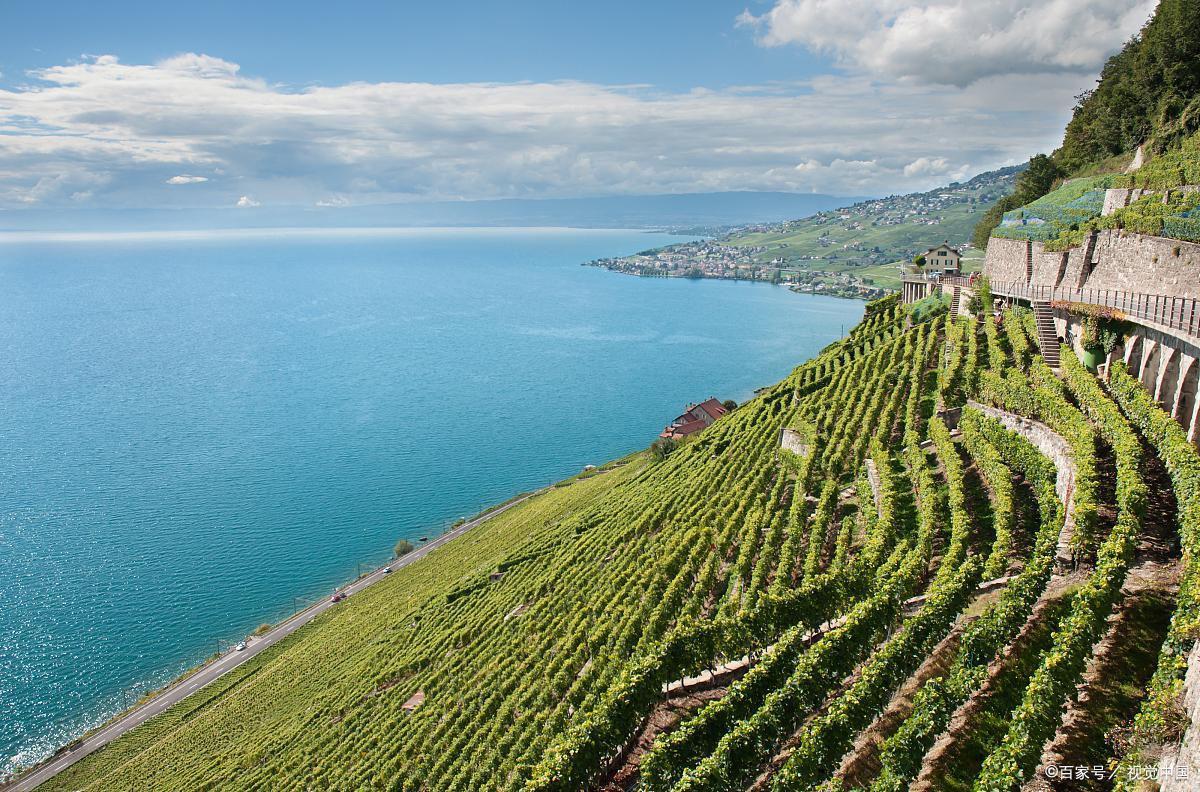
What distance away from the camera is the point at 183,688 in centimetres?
4434

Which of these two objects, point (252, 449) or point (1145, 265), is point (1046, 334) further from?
point (252, 449)

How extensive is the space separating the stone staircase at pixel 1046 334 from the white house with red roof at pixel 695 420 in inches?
1563

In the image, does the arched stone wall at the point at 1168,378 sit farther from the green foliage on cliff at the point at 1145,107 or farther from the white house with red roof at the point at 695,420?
the white house with red roof at the point at 695,420

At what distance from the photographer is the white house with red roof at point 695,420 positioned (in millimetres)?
70875

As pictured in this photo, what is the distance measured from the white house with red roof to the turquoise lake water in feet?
36.0

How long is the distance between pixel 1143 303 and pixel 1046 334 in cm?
697

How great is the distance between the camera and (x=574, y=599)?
97.0 feet

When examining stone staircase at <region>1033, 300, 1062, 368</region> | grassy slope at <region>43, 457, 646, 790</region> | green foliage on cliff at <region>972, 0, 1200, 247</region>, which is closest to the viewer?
stone staircase at <region>1033, 300, 1062, 368</region>

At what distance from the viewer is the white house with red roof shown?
7088 cm

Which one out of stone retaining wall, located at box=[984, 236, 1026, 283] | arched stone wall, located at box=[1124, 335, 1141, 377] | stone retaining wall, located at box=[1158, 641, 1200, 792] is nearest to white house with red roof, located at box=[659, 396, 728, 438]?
stone retaining wall, located at box=[984, 236, 1026, 283]

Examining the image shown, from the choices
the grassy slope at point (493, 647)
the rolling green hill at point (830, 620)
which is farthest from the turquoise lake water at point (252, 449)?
the rolling green hill at point (830, 620)

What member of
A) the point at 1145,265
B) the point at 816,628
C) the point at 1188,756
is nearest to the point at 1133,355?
the point at 1145,265

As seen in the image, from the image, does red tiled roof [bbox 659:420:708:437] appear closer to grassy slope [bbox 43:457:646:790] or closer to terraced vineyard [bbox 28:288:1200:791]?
grassy slope [bbox 43:457:646:790]

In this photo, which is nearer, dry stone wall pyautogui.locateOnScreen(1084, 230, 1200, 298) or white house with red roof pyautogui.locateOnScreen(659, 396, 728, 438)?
dry stone wall pyautogui.locateOnScreen(1084, 230, 1200, 298)
